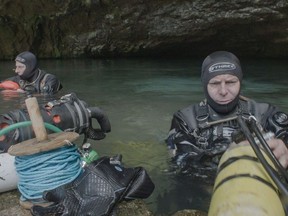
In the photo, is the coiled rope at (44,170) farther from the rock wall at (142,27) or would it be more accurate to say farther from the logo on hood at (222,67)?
the rock wall at (142,27)

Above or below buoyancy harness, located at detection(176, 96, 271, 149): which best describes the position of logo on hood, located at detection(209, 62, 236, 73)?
above

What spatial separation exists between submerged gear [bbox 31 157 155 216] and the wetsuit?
3.01 ft

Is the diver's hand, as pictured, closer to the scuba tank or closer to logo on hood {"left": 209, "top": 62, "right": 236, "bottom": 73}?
logo on hood {"left": 209, "top": 62, "right": 236, "bottom": 73}

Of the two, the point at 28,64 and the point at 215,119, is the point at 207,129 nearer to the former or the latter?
the point at 215,119

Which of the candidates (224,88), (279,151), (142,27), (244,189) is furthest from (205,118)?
(142,27)

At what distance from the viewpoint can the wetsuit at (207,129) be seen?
3.42 meters

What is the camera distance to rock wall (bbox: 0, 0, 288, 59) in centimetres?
1235

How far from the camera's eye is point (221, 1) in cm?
1147

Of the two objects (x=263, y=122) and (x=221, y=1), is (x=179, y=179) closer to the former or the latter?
(x=263, y=122)

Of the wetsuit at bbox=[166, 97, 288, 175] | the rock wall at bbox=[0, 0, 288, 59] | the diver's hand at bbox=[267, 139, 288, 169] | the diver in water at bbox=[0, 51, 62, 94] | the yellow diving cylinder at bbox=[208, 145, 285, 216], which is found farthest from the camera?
the rock wall at bbox=[0, 0, 288, 59]

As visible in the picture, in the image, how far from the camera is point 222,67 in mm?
3480

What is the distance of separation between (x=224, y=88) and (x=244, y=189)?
1.90m

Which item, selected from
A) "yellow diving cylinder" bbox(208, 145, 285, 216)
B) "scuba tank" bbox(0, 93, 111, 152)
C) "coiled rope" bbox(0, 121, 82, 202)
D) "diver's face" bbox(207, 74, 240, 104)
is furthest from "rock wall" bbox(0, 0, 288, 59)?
"yellow diving cylinder" bbox(208, 145, 285, 216)

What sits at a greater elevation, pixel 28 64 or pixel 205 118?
pixel 28 64
